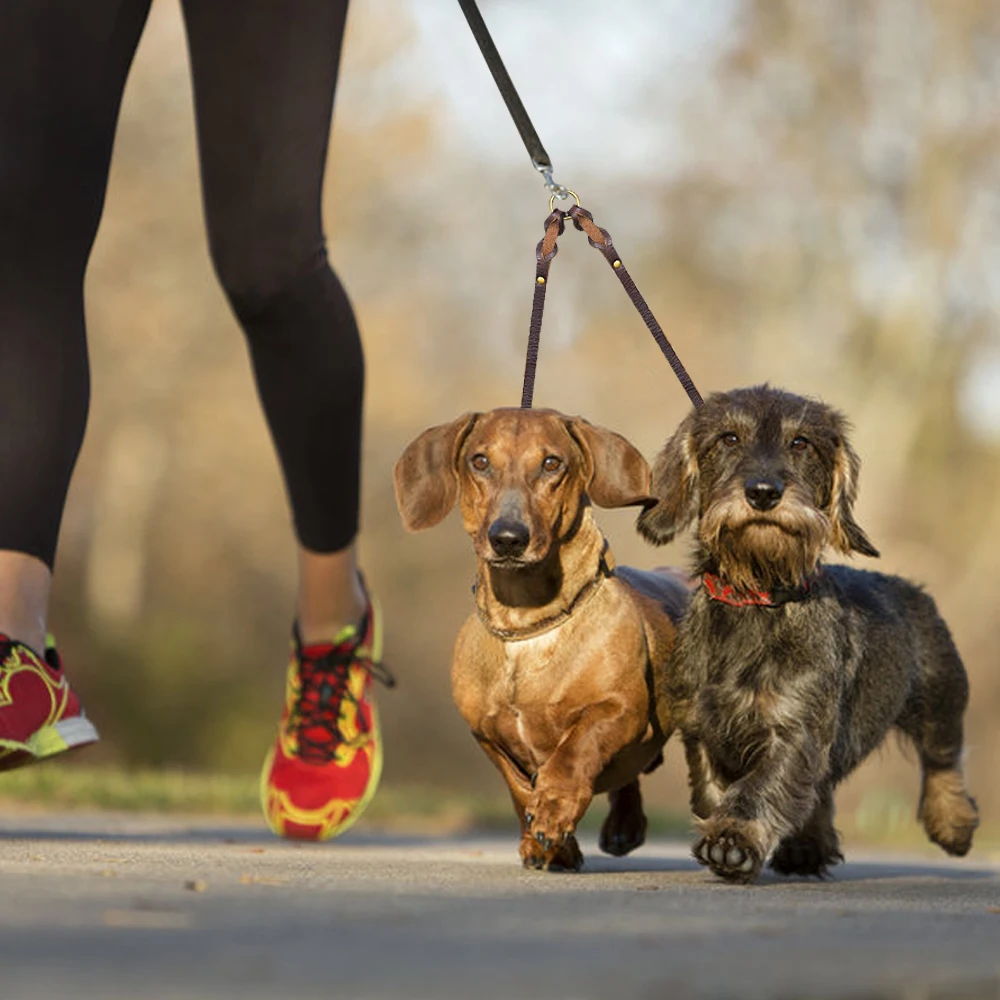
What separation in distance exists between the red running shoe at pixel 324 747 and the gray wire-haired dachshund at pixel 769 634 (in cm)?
82

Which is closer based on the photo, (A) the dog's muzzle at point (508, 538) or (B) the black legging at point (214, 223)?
(B) the black legging at point (214, 223)

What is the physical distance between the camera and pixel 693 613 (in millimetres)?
3865

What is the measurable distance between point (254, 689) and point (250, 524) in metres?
2.70

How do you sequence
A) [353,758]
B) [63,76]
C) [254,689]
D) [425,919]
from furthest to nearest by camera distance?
1. [254,689]
2. [353,758]
3. [63,76]
4. [425,919]

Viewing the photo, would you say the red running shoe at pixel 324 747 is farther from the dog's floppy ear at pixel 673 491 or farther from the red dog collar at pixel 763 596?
the red dog collar at pixel 763 596

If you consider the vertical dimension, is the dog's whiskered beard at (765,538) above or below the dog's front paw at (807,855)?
above

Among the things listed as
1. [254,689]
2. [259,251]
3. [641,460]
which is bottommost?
[254,689]

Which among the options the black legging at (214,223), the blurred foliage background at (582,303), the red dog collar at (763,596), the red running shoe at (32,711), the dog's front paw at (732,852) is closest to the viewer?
the red running shoe at (32,711)

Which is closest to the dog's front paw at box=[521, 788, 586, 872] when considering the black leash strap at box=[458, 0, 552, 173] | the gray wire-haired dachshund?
the gray wire-haired dachshund

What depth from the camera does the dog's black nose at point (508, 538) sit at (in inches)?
144

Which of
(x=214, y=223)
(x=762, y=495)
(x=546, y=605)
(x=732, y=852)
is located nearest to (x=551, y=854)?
(x=732, y=852)

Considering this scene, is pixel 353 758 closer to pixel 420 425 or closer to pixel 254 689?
pixel 254 689

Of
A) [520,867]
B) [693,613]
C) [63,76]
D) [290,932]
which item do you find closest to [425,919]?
[290,932]

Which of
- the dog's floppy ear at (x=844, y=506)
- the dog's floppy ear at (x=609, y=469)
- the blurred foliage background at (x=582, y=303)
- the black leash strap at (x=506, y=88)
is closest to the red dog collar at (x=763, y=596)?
the dog's floppy ear at (x=844, y=506)
